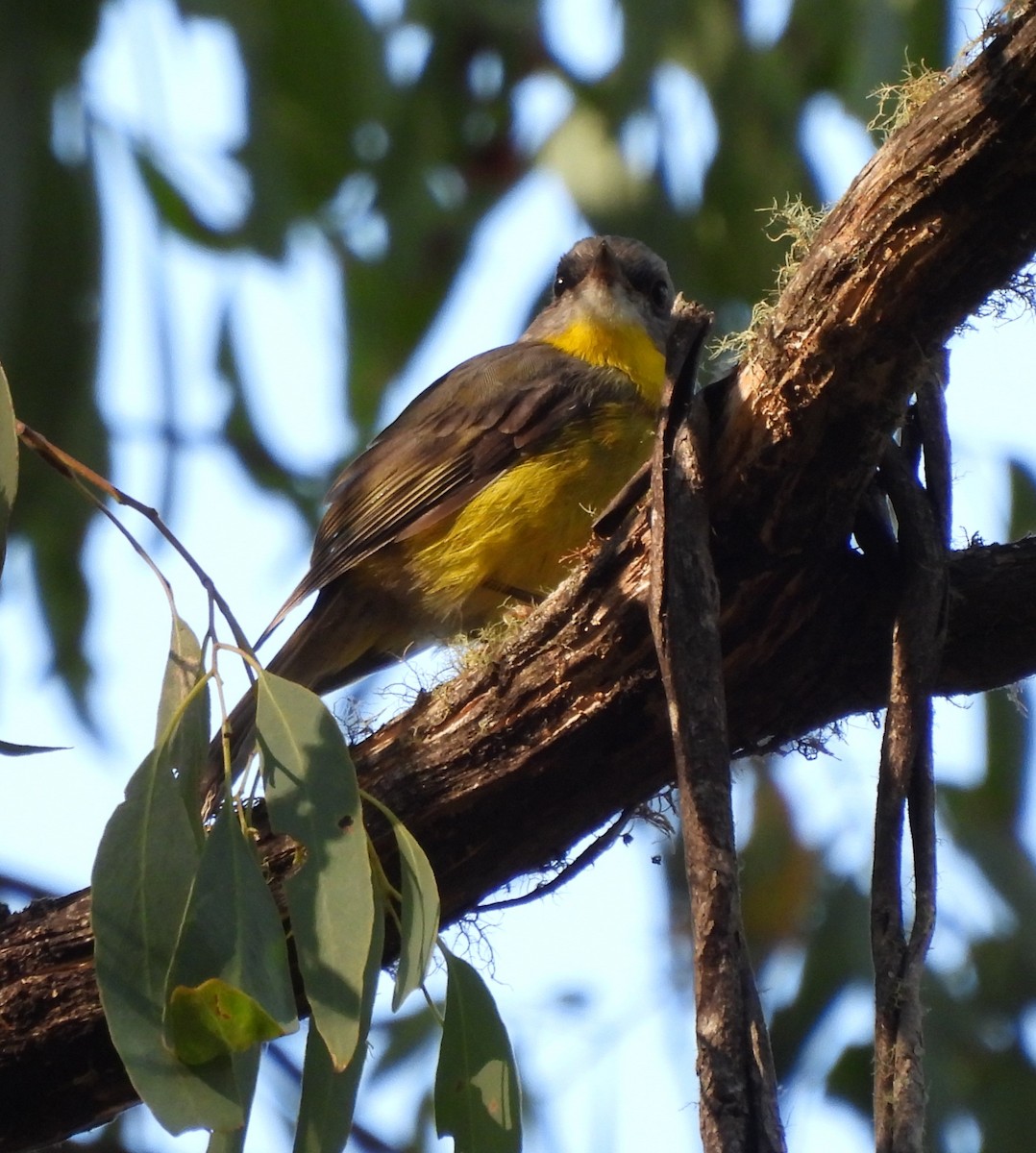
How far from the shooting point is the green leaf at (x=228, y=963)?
2.03 m

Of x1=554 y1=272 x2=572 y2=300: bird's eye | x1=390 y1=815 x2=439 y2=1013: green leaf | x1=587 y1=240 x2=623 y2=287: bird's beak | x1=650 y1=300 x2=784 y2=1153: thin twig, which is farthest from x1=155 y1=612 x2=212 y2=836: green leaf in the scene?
x1=554 y1=272 x2=572 y2=300: bird's eye

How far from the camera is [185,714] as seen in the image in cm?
247

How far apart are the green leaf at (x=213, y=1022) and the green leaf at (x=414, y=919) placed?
22 centimetres

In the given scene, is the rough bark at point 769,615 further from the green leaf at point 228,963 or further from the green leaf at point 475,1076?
the green leaf at point 228,963

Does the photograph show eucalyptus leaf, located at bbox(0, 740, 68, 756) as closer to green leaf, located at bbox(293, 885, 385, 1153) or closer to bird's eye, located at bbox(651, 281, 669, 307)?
green leaf, located at bbox(293, 885, 385, 1153)

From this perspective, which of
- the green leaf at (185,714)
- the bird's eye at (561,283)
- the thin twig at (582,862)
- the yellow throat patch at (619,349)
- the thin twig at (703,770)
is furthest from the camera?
the bird's eye at (561,283)

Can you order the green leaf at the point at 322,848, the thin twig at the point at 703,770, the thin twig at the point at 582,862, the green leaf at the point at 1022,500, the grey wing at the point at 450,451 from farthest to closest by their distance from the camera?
1. the green leaf at the point at 1022,500
2. the grey wing at the point at 450,451
3. the thin twig at the point at 582,862
4. the green leaf at the point at 322,848
5. the thin twig at the point at 703,770

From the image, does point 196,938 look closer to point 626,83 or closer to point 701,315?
point 701,315

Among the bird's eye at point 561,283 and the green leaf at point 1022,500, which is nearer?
the green leaf at point 1022,500

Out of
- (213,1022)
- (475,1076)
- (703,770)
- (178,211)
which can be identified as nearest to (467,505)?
(178,211)

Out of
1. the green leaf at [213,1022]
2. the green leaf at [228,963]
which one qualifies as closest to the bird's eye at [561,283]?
the green leaf at [228,963]

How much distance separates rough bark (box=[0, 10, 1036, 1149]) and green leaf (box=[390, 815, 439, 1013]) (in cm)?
51

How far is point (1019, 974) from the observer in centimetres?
497

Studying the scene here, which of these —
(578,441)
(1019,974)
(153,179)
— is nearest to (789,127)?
(578,441)
